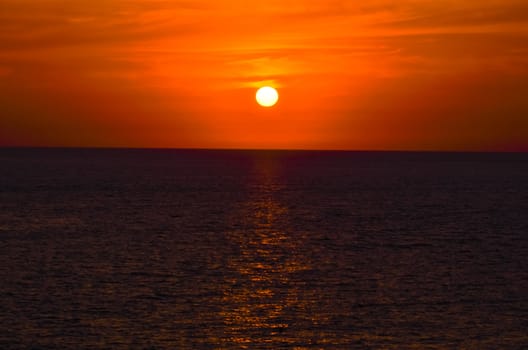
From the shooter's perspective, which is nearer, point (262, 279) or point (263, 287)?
point (263, 287)

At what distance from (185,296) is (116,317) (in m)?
6.07

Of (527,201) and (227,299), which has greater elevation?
(527,201)

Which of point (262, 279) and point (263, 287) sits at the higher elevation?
point (262, 279)

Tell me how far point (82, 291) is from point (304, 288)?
13314 millimetres

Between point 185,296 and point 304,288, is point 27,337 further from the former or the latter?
point 304,288

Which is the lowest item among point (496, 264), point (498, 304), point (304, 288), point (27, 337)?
point (27, 337)

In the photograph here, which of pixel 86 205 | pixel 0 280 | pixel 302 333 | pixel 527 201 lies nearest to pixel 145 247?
pixel 0 280

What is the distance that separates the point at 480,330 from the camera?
36.6 m

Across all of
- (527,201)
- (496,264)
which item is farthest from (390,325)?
(527,201)

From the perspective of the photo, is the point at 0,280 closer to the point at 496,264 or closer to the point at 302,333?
the point at 302,333

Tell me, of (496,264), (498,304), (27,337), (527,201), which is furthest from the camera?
(527,201)

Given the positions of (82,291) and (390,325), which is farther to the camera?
(82,291)

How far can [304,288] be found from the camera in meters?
46.8

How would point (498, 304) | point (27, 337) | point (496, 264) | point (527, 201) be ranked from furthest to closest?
1. point (527, 201)
2. point (496, 264)
3. point (498, 304)
4. point (27, 337)
